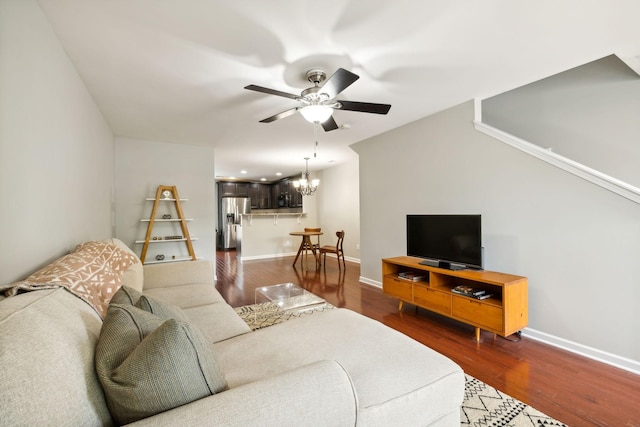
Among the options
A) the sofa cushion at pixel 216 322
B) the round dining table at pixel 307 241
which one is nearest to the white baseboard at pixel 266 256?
the round dining table at pixel 307 241

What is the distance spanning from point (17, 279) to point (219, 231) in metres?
8.64

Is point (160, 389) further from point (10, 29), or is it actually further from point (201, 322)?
point (10, 29)

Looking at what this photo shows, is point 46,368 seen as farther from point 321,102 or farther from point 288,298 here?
point 288,298

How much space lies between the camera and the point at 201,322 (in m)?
1.81

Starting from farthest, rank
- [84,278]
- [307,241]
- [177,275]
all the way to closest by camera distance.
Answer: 1. [307,241]
2. [177,275]
3. [84,278]

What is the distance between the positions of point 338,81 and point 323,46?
1.05 feet

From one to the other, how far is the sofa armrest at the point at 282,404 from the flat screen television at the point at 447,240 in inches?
92.5

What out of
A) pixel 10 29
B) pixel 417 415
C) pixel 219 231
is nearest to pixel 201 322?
pixel 417 415

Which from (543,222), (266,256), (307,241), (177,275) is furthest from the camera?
(266,256)

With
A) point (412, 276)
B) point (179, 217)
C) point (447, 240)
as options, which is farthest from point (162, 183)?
point (447, 240)

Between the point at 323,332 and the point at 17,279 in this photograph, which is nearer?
the point at 17,279

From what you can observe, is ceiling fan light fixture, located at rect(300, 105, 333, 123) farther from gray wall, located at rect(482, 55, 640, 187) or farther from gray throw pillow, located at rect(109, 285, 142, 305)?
gray wall, located at rect(482, 55, 640, 187)

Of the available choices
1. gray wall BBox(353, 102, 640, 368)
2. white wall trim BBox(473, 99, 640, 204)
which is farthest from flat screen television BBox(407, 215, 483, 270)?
white wall trim BBox(473, 99, 640, 204)

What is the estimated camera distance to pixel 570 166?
2.37 metres
